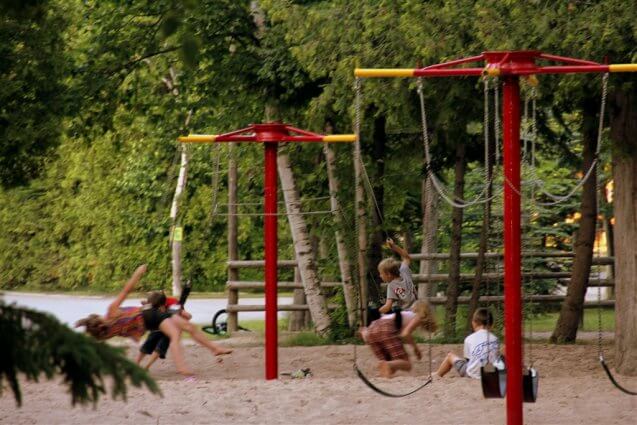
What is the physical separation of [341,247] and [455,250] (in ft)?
5.71

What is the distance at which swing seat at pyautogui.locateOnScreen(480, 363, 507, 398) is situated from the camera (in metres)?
12.7

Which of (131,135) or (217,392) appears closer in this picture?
(217,392)

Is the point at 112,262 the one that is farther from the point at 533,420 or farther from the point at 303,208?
the point at 533,420

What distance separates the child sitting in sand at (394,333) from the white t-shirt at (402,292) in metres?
0.73

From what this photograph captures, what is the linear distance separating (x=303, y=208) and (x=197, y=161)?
1412 cm

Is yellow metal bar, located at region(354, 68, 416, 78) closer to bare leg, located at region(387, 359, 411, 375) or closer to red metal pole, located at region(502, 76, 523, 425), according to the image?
red metal pole, located at region(502, 76, 523, 425)

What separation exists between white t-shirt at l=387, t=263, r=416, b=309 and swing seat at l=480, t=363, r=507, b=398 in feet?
14.0

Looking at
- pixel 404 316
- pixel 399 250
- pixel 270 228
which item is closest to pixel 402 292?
pixel 399 250

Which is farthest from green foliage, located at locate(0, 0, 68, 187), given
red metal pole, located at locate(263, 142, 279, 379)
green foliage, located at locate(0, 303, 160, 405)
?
green foliage, located at locate(0, 303, 160, 405)

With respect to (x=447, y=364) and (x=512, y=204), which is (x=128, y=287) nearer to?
(x=447, y=364)

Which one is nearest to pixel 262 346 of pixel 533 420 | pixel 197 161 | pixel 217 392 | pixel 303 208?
pixel 303 208

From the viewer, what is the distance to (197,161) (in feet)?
126

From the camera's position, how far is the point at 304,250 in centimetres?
2348

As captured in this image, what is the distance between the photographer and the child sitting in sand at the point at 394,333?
1582 centimetres
